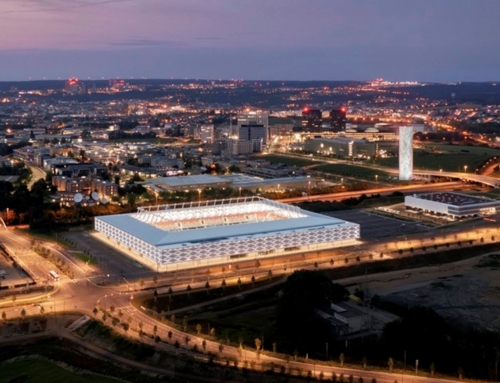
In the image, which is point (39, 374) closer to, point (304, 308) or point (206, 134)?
point (304, 308)

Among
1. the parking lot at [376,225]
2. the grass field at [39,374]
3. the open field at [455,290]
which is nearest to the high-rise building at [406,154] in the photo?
the parking lot at [376,225]

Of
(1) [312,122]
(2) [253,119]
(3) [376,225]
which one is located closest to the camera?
(3) [376,225]

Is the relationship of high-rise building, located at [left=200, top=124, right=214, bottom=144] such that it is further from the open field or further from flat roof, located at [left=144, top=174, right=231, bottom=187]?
the open field

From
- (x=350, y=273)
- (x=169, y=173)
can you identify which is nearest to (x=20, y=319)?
(x=350, y=273)

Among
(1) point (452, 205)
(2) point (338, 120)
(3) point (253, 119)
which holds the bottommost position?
(1) point (452, 205)

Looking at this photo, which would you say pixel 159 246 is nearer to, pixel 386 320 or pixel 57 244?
pixel 57 244

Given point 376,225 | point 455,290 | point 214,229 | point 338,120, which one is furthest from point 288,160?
point 455,290
